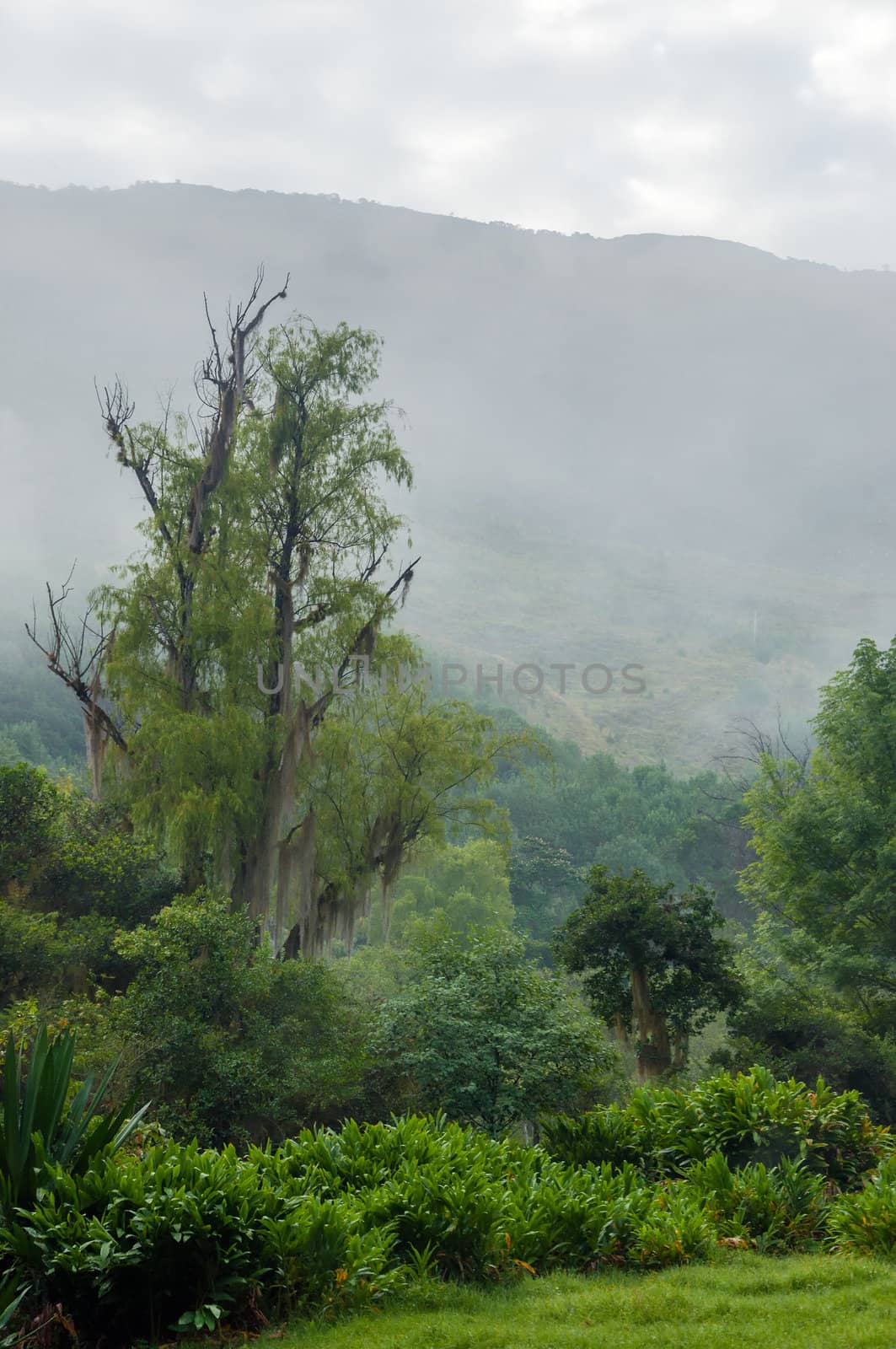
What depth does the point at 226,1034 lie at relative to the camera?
1268 cm

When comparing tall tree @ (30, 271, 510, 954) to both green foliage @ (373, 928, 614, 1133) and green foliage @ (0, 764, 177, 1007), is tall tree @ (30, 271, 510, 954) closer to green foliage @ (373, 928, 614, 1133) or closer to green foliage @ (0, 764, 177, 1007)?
green foliage @ (0, 764, 177, 1007)

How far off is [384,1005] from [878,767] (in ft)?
36.6

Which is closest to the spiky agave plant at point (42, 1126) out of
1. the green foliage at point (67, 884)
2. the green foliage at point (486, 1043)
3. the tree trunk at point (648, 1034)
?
the green foliage at point (486, 1043)

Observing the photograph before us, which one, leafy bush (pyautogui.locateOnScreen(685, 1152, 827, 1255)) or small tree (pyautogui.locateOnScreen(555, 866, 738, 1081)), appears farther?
small tree (pyautogui.locateOnScreen(555, 866, 738, 1081))

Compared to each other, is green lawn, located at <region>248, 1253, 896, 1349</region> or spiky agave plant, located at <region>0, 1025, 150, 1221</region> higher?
spiky agave plant, located at <region>0, 1025, 150, 1221</region>

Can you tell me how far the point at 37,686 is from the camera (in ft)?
241

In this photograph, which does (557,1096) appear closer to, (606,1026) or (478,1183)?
(606,1026)

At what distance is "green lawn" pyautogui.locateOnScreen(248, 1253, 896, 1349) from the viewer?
5.30m

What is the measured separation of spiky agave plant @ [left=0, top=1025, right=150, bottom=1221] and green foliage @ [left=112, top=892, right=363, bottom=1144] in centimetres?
541

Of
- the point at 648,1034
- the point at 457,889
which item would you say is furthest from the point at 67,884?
the point at 457,889

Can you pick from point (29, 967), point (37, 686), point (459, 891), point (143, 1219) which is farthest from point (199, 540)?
point (37, 686)

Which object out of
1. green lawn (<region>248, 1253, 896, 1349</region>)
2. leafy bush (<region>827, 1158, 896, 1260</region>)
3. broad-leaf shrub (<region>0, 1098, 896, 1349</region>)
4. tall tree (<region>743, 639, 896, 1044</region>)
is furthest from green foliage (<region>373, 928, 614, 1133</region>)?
tall tree (<region>743, 639, 896, 1044</region>)

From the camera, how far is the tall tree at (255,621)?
56.3 ft

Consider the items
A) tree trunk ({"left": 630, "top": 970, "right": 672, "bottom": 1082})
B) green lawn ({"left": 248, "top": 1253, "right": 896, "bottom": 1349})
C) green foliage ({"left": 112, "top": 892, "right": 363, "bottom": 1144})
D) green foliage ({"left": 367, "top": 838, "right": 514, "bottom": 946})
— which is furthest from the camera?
green foliage ({"left": 367, "top": 838, "right": 514, "bottom": 946})
